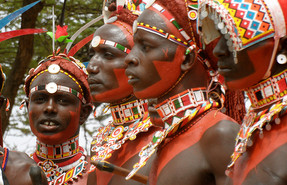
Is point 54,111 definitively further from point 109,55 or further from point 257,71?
point 257,71

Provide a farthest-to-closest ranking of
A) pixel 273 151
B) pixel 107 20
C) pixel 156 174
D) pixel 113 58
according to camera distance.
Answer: pixel 107 20, pixel 113 58, pixel 156 174, pixel 273 151

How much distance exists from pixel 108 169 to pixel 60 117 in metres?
1.62

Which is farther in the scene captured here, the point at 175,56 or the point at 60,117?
the point at 60,117

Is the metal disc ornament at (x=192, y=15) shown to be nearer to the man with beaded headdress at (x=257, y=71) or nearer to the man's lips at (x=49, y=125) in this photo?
the man with beaded headdress at (x=257, y=71)

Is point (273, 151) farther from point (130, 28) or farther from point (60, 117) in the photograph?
point (60, 117)

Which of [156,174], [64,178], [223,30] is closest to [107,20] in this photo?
[64,178]

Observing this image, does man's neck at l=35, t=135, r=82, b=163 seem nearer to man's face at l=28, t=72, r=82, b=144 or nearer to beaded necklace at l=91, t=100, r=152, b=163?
man's face at l=28, t=72, r=82, b=144

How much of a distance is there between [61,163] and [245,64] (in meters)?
2.83

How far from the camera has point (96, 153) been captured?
523 centimetres

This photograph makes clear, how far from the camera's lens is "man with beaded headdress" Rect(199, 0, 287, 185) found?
323 cm

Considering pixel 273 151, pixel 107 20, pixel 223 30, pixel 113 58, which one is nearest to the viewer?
pixel 273 151

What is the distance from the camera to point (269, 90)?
3342mm

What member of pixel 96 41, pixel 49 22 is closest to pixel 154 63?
pixel 96 41

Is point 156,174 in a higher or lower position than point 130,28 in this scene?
lower
